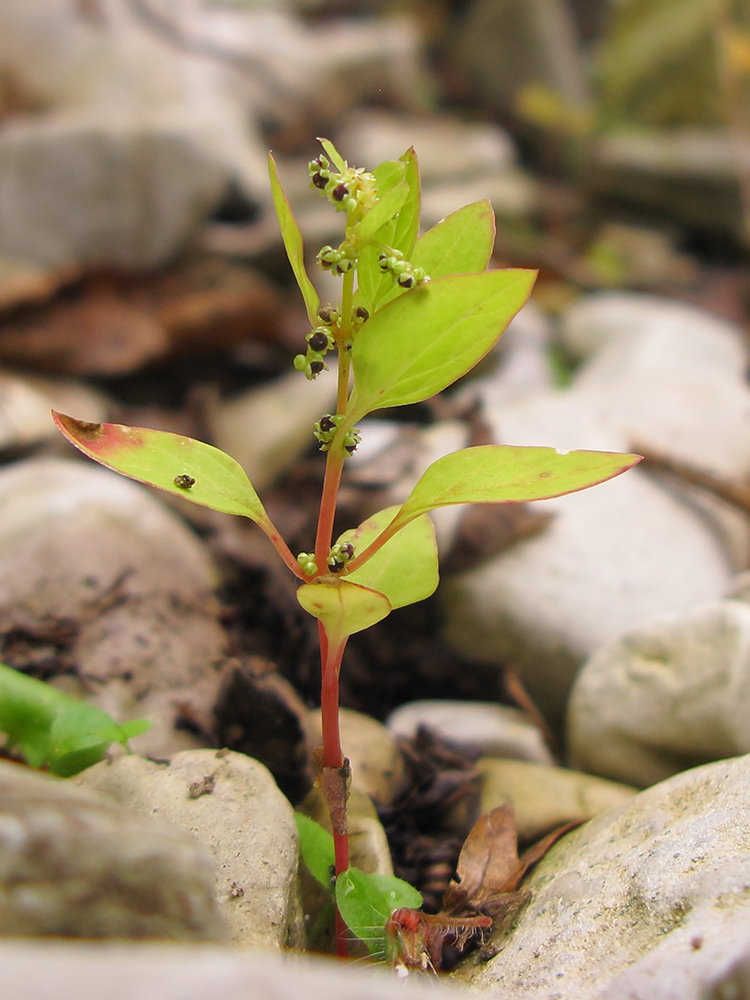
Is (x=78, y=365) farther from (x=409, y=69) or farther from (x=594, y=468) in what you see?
(x=409, y=69)

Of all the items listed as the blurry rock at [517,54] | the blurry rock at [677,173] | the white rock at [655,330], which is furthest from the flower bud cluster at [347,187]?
the blurry rock at [517,54]

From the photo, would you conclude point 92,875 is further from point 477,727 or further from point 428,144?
point 428,144

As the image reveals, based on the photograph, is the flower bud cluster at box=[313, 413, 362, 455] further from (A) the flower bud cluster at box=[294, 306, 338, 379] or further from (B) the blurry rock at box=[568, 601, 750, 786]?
(B) the blurry rock at box=[568, 601, 750, 786]

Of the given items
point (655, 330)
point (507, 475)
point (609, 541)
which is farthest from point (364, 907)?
point (655, 330)

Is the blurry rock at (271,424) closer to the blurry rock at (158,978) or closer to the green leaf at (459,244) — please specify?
the green leaf at (459,244)

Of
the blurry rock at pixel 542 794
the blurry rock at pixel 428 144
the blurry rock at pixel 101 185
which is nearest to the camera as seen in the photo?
the blurry rock at pixel 542 794

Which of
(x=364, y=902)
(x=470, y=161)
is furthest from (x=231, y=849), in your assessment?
(x=470, y=161)

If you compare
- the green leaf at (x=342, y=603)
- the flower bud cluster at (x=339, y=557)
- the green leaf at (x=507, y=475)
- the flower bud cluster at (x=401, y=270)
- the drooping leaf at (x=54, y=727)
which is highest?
the flower bud cluster at (x=401, y=270)
